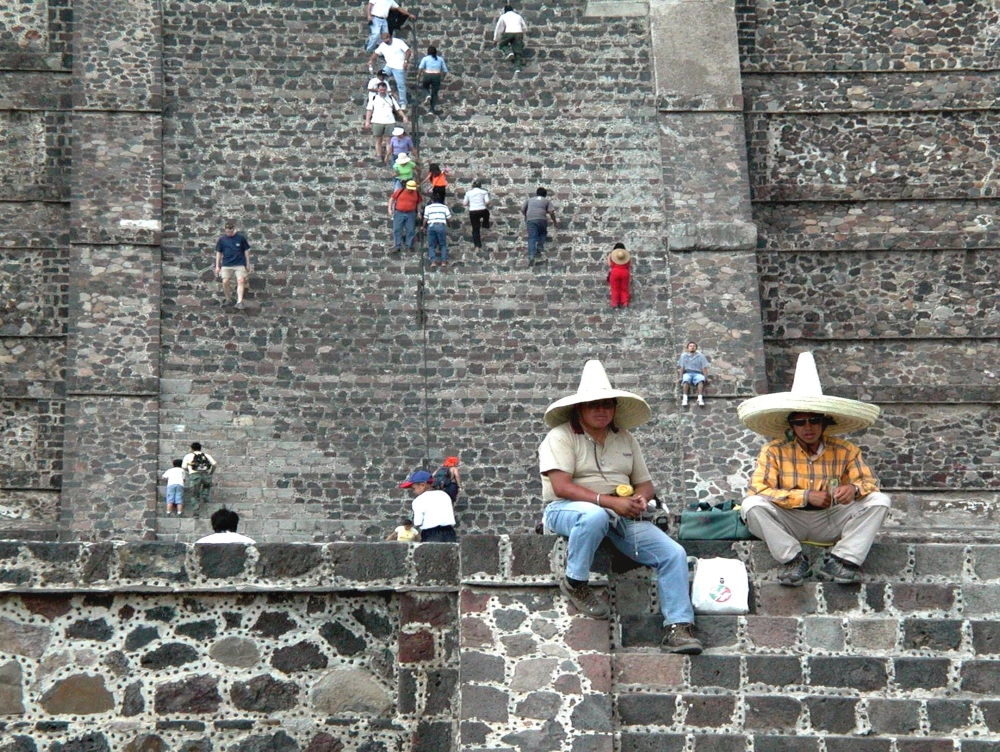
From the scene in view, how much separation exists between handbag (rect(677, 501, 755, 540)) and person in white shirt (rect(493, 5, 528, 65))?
49.1ft

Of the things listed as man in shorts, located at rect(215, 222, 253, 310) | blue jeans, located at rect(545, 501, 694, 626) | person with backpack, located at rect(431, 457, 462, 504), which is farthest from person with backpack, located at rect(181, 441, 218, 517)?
blue jeans, located at rect(545, 501, 694, 626)

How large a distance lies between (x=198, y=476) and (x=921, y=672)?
13439 mm

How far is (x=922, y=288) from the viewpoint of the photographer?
2725 cm

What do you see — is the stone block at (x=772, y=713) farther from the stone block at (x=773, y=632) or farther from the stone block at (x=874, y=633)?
the stone block at (x=874, y=633)

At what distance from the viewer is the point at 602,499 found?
38.2 feet

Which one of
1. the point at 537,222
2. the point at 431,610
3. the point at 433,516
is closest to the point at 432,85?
the point at 537,222

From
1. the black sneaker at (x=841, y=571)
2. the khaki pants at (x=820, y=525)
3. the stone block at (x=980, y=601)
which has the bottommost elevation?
the stone block at (x=980, y=601)

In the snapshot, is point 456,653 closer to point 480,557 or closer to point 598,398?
point 480,557

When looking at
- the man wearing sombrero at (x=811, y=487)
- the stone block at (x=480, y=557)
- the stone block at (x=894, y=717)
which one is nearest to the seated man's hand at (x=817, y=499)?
the man wearing sombrero at (x=811, y=487)

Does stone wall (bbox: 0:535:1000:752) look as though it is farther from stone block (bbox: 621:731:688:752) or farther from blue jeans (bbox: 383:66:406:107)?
blue jeans (bbox: 383:66:406:107)

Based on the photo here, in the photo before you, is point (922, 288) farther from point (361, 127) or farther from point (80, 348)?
point (80, 348)

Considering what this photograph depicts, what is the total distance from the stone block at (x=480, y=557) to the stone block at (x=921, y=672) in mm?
2205

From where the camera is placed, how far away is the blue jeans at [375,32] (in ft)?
86.5

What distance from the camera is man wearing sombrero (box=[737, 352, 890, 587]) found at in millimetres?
11750
